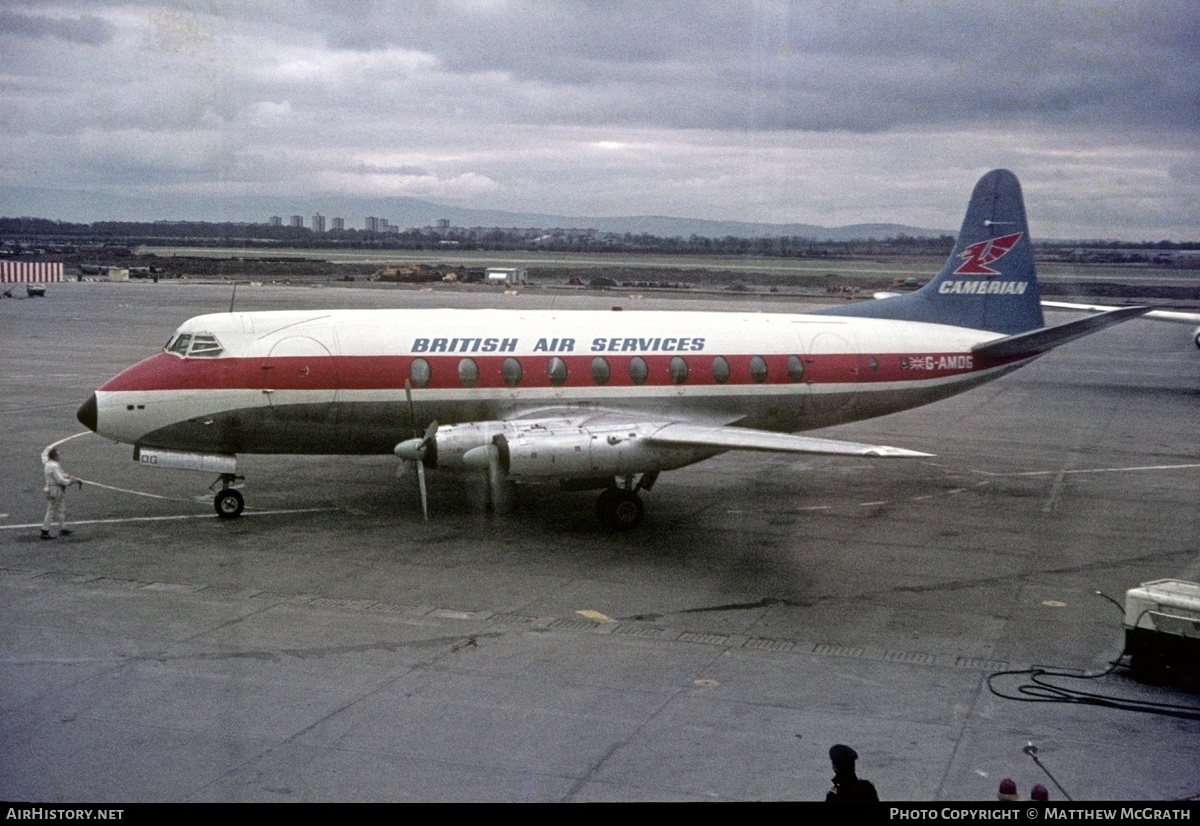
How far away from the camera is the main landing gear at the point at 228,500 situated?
23.7 meters

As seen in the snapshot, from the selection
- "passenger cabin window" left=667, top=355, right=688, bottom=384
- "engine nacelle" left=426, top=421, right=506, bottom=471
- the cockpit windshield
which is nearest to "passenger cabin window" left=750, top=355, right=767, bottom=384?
"passenger cabin window" left=667, top=355, right=688, bottom=384

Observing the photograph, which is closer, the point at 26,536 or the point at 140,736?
the point at 140,736

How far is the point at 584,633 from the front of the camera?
1695 cm

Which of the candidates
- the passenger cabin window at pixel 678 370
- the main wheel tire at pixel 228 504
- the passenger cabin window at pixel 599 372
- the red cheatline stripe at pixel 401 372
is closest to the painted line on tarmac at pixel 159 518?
the main wheel tire at pixel 228 504

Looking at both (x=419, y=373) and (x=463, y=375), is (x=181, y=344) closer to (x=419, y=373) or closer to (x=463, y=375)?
(x=419, y=373)

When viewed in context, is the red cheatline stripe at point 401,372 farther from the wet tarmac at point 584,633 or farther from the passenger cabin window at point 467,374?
the wet tarmac at point 584,633

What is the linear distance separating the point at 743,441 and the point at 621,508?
11.8 ft

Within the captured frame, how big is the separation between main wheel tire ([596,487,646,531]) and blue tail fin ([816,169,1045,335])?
9.14m

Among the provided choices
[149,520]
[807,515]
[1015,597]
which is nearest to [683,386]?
[807,515]

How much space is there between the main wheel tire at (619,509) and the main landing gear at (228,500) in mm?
7946

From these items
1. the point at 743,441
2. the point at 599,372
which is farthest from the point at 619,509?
the point at 743,441
